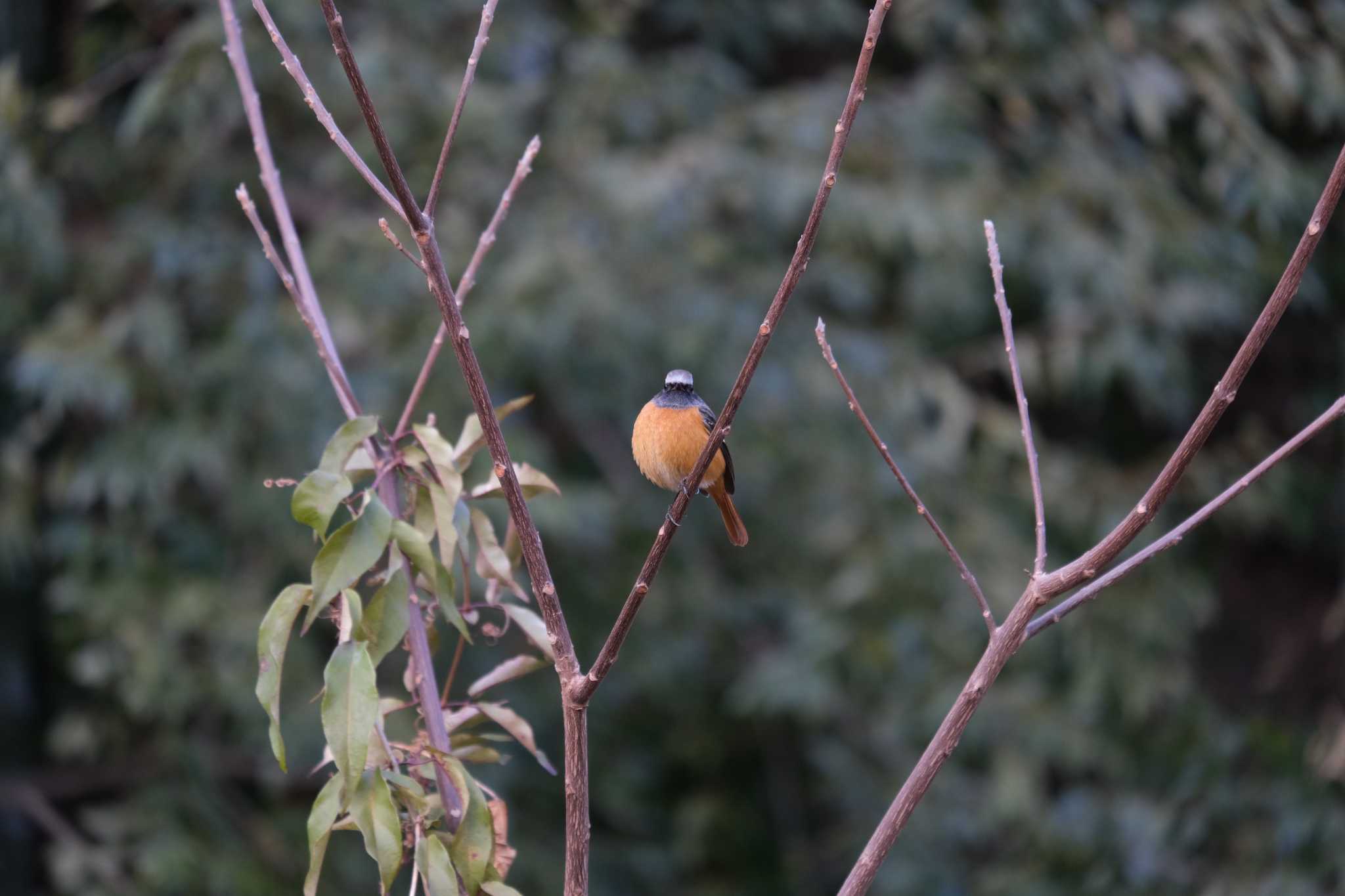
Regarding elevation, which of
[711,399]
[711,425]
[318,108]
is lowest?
[711,399]

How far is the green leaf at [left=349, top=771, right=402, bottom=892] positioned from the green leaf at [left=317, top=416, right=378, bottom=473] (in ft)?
1.20

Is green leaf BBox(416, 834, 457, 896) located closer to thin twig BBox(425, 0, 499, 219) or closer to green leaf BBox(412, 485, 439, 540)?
green leaf BBox(412, 485, 439, 540)

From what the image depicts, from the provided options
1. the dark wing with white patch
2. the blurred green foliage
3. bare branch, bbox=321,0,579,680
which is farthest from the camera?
the blurred green foliage

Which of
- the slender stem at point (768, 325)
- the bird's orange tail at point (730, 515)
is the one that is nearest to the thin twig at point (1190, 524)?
the slender stem at point (768, 325)

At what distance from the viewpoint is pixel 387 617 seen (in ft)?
4.79

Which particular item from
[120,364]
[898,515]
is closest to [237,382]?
[120,364]

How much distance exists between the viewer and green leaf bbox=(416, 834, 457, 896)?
138 cm

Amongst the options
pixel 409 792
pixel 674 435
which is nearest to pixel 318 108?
pixel 409 792

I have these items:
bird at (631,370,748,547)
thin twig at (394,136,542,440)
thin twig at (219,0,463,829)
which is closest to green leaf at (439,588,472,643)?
thin twig at (219,0,463,829)

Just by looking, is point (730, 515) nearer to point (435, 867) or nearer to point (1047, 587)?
point (1047, 587)

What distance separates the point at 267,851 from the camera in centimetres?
515

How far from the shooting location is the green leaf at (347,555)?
1.40m

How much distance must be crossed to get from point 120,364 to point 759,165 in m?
2.75

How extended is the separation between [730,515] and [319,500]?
1.90m
